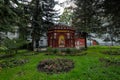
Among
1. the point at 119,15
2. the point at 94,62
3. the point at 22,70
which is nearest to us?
the point at 119,15

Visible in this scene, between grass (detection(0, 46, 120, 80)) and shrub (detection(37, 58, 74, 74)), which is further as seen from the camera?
shrub (detection(37, 58, 74, 74))

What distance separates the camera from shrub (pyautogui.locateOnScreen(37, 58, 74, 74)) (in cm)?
1006

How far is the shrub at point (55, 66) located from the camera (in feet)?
33.0

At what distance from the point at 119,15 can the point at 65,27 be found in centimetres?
1119

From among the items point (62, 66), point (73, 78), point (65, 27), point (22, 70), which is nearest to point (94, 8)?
point (73, 78)

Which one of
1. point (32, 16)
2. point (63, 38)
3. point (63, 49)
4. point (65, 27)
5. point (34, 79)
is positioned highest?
point (32, 16)

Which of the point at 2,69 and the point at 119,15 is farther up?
the point at 119,15

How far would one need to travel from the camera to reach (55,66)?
1059cm

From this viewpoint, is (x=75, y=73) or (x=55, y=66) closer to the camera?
(x=75, y=73)

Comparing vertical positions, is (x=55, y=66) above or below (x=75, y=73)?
above

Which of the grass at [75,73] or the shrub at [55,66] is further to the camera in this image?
the shrub at [55,66]

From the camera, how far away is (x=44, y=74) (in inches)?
374

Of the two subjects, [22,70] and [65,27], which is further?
[65,27]

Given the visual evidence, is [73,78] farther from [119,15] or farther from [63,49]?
[63,49]
